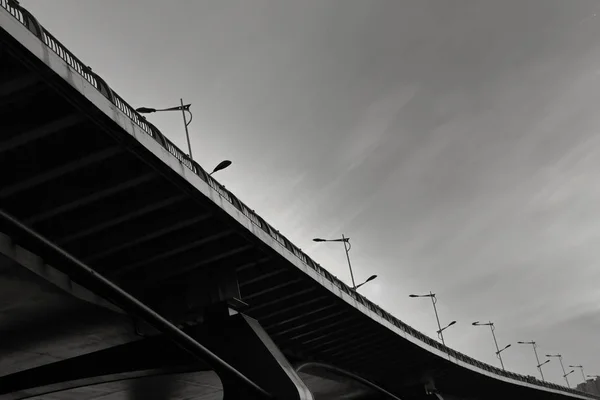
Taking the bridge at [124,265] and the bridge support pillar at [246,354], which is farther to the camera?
the bridge support pillar at [246,354]

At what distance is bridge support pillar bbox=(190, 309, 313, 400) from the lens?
90.1 ft

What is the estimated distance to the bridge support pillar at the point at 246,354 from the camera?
2745cm

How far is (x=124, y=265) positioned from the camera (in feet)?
84.0

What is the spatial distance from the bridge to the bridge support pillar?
0.19 ft

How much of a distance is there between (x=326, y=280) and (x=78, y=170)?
54.1ft

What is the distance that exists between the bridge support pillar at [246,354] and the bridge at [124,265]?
0.06 meters

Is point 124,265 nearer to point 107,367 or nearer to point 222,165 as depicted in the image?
point 222,165

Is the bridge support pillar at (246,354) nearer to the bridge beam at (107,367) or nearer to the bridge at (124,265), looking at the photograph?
the bridge at (124,265)

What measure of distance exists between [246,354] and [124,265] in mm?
6737

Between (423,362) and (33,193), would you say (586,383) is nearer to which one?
(423,362)

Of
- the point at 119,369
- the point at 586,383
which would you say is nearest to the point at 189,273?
the point at 119,369

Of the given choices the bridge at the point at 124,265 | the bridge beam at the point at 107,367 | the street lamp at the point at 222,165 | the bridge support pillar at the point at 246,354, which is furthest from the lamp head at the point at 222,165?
the bridge beam at the point at 107,367

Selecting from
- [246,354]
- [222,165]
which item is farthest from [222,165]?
[246,354]

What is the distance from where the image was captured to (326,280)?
33344 millimetres
